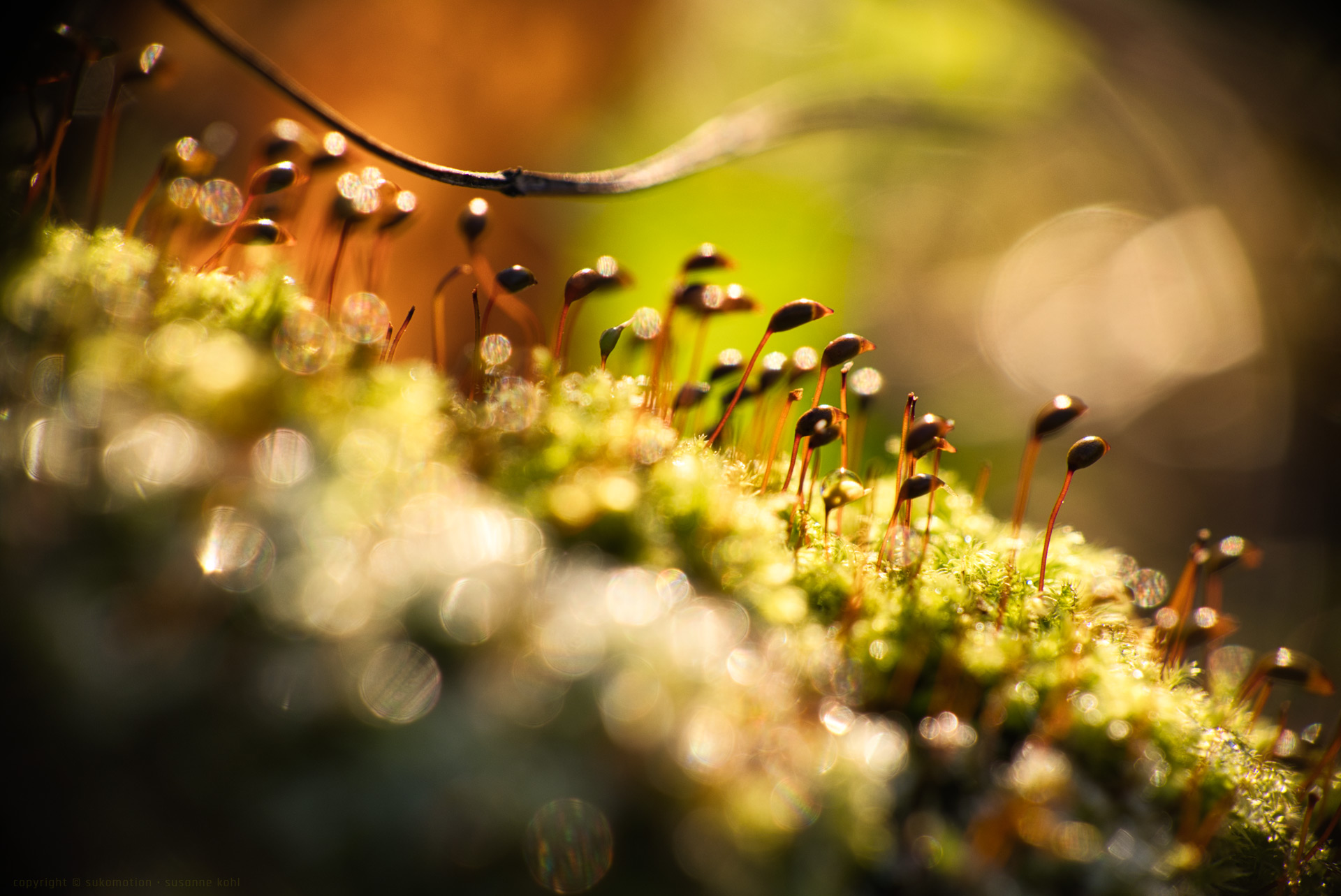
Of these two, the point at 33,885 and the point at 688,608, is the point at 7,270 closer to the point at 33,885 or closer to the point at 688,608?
the point at 33,885

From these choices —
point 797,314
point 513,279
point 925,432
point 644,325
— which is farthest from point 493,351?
point 925,432

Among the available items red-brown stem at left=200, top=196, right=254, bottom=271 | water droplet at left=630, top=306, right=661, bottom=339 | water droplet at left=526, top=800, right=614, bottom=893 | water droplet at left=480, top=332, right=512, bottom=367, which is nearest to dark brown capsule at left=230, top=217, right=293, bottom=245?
red-brown stem at left=200, top=196, right=254, bottom=271

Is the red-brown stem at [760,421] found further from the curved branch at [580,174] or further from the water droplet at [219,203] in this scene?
the water droplet at [219,203]

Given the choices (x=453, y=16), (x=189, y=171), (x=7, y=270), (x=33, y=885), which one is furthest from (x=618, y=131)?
(x=33, y=885)

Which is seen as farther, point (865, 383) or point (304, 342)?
point (865, 383)

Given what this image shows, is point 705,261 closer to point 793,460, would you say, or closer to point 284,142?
point 793,460

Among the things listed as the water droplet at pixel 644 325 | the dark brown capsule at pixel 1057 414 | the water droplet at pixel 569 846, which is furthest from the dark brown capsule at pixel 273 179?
the dark brown capsule at pixel 1057 414
